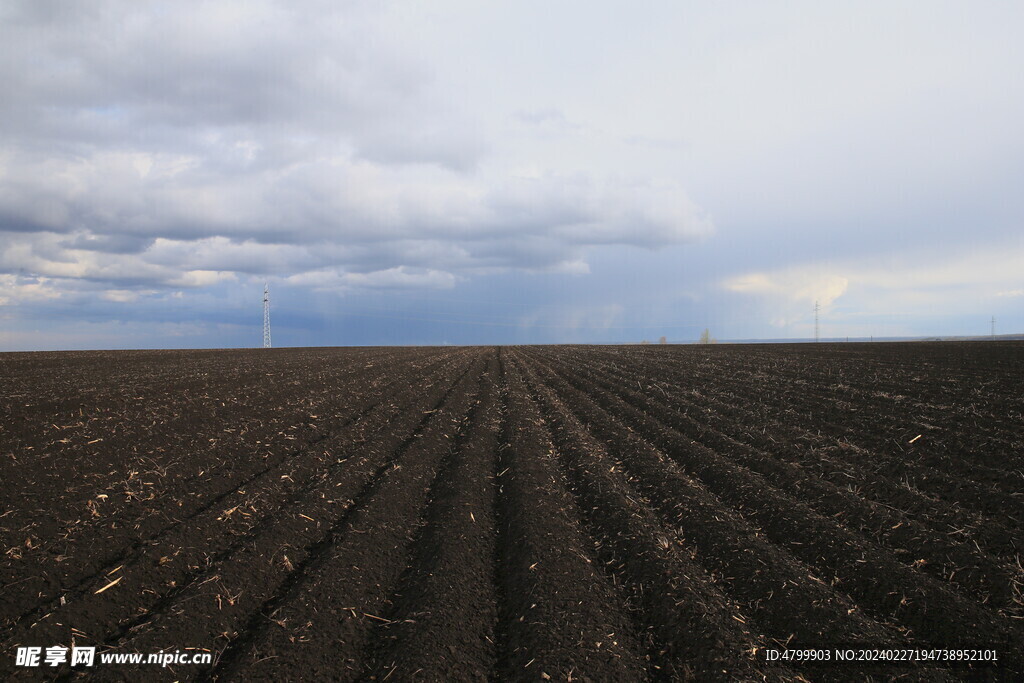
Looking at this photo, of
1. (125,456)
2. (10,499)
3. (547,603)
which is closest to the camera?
(547,603)

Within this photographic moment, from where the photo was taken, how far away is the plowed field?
475 centimetres

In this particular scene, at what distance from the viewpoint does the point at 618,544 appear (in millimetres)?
6629

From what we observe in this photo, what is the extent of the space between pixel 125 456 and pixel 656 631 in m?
9.91

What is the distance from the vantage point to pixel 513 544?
6668 mm

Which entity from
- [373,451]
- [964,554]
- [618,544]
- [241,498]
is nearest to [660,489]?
[618,544]

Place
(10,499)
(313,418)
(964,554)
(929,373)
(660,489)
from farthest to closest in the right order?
(929,373)
(313,418)
(660,489)
(10,499)
(964,554)

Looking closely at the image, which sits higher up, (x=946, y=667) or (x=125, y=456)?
(x=125, y=456)

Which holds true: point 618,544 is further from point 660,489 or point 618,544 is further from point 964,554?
point 964,554

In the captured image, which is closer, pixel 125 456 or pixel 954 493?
pixel 954 493

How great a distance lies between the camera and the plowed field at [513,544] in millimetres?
4754

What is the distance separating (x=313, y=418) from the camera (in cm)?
1419

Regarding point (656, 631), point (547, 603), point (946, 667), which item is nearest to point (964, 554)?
point (946, 667)

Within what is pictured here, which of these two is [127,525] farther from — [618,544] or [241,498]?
[618,544]

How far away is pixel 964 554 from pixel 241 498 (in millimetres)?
9271
